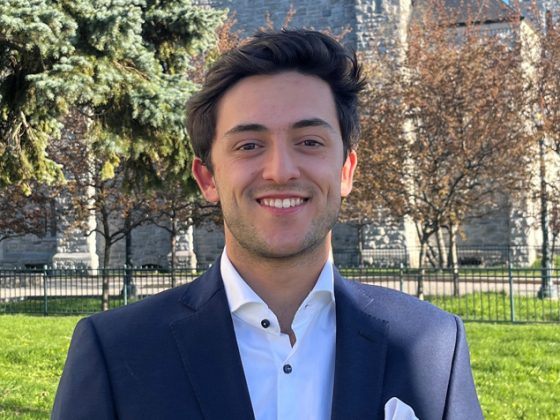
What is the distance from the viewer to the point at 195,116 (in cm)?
195

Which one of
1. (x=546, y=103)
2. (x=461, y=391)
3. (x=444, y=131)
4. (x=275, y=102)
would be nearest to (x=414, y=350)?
(x=461, y=391)

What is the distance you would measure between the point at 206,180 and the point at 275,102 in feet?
1.08

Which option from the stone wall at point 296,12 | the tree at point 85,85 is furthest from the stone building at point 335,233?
the tree at point 85,85

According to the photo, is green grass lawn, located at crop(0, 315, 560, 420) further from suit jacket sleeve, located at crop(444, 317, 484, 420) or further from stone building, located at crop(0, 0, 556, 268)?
stone building, located at crop(0, 0, 556, 268)

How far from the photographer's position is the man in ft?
5.58

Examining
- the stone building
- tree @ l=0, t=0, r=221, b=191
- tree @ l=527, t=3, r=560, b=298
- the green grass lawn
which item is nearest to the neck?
the green grass lawn

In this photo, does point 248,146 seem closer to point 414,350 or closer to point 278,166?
point 278,166

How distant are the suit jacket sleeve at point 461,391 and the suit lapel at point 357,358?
0.54 ft

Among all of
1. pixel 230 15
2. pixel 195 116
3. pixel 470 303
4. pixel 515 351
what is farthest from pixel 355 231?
pixel 195 116

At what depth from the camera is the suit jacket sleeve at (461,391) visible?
1774 mm

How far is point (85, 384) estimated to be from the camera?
67.1 inches

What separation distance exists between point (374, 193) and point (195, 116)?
53.7 feet

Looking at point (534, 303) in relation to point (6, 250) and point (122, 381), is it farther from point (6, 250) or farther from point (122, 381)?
point (6, 250)

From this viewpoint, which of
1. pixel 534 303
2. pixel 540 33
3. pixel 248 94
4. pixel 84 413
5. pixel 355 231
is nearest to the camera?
pixel 84 413
